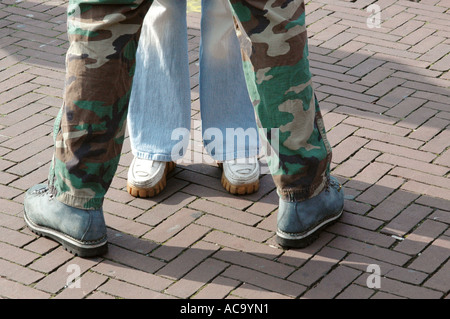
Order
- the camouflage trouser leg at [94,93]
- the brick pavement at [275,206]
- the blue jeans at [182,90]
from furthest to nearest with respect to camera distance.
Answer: the blue jeans at [182,90] < the brick pavement at [275,206] < the camouflage trouser leg at [94,93]

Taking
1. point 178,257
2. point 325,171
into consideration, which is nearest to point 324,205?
point 325,171

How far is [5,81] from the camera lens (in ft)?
15.3

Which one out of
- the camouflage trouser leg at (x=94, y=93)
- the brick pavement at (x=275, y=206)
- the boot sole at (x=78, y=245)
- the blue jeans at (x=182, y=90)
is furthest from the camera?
the blue jeans at (x=182, y=90)

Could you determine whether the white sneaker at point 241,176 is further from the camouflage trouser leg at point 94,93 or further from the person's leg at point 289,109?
the camouflage trouser leg at point 94,93

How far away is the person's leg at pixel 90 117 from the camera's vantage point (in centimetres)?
286

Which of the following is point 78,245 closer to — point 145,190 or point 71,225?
point 71,225

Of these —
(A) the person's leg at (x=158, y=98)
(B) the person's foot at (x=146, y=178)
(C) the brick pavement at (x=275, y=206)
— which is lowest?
(C) the brick pavement at (x=275, y=206)

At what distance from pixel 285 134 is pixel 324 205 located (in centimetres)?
42

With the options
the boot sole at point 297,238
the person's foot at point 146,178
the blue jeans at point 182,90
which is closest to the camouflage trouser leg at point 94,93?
the person's foot at point 146,178

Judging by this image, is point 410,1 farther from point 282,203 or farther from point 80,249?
point 80,249

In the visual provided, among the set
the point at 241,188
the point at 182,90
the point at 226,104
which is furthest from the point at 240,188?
the point at 182,90

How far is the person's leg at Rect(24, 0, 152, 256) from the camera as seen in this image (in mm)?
2859

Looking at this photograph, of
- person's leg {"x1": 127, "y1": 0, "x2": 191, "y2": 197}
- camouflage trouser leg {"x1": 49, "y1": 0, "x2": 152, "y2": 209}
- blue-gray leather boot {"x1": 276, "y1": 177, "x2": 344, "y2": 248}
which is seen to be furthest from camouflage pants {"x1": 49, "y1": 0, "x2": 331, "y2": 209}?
person's leg {"x1": 127, "y1": 0, "x2": 191, "y2": 197}

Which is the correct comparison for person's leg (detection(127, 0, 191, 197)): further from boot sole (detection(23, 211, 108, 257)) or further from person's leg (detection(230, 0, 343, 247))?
person's leg (detection(230, 0, 343, 247))
